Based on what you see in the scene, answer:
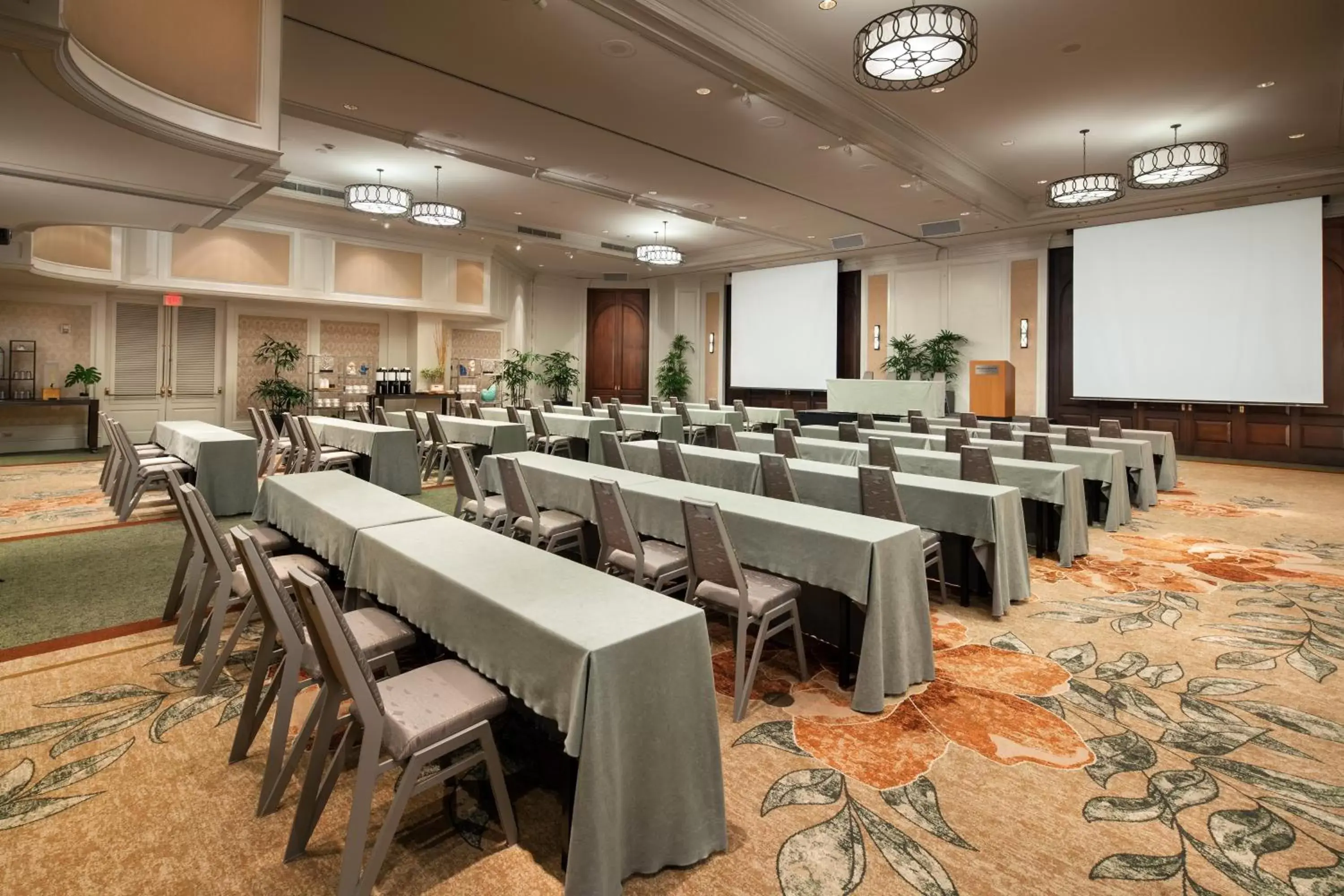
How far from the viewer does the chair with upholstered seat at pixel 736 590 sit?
278 centimetres

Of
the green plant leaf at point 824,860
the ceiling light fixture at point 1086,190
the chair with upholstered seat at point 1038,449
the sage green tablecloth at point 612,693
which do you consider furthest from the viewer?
the ceiling light fixture at point 1086,190

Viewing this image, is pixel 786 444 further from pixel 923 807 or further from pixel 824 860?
pixel 824 860

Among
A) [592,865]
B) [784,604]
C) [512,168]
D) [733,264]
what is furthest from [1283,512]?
[733,264]

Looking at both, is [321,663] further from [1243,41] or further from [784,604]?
[1243,41]

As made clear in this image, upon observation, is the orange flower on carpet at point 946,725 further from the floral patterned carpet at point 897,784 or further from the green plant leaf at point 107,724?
the green plant leaf at point 107,724

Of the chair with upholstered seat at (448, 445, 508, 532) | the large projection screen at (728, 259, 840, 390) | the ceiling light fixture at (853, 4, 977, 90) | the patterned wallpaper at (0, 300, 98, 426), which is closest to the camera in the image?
the chair with upholstered seat at (448, 445, 508, 532)

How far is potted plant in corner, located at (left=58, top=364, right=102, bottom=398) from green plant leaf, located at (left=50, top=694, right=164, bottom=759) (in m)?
10.9

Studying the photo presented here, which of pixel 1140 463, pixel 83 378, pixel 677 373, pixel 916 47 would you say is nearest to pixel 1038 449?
pixel 1140 463

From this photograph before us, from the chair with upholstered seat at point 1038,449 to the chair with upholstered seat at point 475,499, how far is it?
14.4ft

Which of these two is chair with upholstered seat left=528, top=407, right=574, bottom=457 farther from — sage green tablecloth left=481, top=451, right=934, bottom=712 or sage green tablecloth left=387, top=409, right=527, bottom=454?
sage green tablecloth left=481, top=451, right=934, bottom=712

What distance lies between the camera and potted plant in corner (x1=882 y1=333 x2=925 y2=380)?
1415 cm

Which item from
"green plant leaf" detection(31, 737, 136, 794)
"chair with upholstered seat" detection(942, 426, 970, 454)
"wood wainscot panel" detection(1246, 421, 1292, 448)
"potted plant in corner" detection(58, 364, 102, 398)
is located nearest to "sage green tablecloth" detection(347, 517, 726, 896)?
"green plant leaf" detection(31, 737, 136, 794)

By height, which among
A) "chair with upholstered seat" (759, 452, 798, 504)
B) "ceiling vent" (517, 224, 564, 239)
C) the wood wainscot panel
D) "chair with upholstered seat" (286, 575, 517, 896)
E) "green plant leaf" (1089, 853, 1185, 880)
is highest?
"ceiling vent" (517, 224, 564, 239)

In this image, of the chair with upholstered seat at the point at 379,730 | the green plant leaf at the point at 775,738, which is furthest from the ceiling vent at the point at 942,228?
the chair with upholstered seat at the point at 379,730
